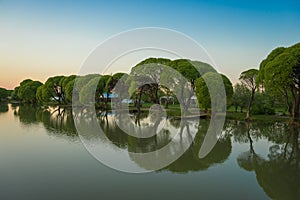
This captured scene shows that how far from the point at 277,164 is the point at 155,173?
6152mm

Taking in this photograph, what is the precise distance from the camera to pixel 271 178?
9664 millimetres

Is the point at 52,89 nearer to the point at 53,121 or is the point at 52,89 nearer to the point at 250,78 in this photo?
the point at 53,121

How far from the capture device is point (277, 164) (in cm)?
1166

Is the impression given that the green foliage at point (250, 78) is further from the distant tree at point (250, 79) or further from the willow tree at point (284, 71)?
the willow tree at point (284, 71)

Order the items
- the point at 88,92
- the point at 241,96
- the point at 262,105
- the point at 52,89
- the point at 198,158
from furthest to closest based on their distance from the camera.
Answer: the point at 52,89 < the point at 88,92 < the point at 241,96 < the point at 262,105 < the point at 198,158

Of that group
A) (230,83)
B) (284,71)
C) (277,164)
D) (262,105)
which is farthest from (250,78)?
(277,164)

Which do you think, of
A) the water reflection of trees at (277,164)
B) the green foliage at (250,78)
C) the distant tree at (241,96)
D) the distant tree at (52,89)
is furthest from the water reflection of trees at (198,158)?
the distant tree at (52,89)

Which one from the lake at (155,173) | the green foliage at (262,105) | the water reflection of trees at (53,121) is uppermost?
the green foliage at (262,105)

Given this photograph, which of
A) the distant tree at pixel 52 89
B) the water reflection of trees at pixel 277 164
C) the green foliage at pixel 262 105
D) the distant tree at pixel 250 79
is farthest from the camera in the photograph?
the distant tree at pixel 52 89

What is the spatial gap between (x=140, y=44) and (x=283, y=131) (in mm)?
14428

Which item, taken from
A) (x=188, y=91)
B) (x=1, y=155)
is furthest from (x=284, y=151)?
(x=188, y=91)

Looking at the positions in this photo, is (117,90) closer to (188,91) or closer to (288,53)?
(188,91)

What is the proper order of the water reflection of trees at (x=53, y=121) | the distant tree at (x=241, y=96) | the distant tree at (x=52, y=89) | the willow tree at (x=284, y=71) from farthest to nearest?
the distant tree at (x=52, y=89), the distant tree at (x=241, y=96), the water reflection of trees at (x=53, y=121), the willow tree at (x=284, y=71)

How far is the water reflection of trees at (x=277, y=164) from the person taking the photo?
856 centimetres
